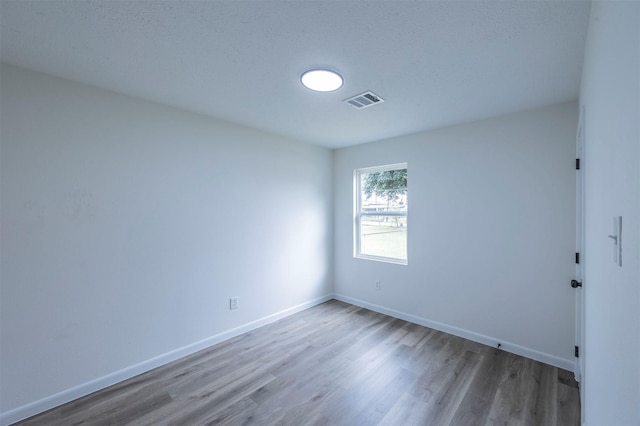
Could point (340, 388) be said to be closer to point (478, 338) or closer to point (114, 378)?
point (478, 338)

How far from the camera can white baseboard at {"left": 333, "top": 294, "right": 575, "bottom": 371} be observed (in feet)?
8.18

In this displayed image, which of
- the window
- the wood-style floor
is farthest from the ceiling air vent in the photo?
the wood-style floor

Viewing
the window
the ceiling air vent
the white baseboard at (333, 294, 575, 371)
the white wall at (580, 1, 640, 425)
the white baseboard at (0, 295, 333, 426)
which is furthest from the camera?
the window

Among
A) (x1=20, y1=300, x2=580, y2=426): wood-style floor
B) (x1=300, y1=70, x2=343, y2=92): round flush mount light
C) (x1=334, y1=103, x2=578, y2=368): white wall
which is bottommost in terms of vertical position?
(x1=20, y1=300, x2=580, y2=426): wood-style floor

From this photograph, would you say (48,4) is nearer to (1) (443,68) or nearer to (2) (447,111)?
(1) (443,68)

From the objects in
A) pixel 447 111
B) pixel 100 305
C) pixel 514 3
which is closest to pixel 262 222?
pixel 100 305

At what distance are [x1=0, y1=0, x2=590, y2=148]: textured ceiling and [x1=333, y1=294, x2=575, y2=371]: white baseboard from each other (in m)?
2.33

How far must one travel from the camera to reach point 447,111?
2713 mm

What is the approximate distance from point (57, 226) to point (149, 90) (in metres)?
1.27

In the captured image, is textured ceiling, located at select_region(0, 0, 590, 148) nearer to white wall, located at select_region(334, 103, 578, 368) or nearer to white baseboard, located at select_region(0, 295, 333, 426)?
white wall, located at select_region(334, 103, 578, 368)

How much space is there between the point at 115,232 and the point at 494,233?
359 centimetres

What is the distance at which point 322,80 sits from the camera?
2.07 m

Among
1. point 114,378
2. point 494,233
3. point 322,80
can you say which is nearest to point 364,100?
point 322,80

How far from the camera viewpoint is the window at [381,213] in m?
3.74
